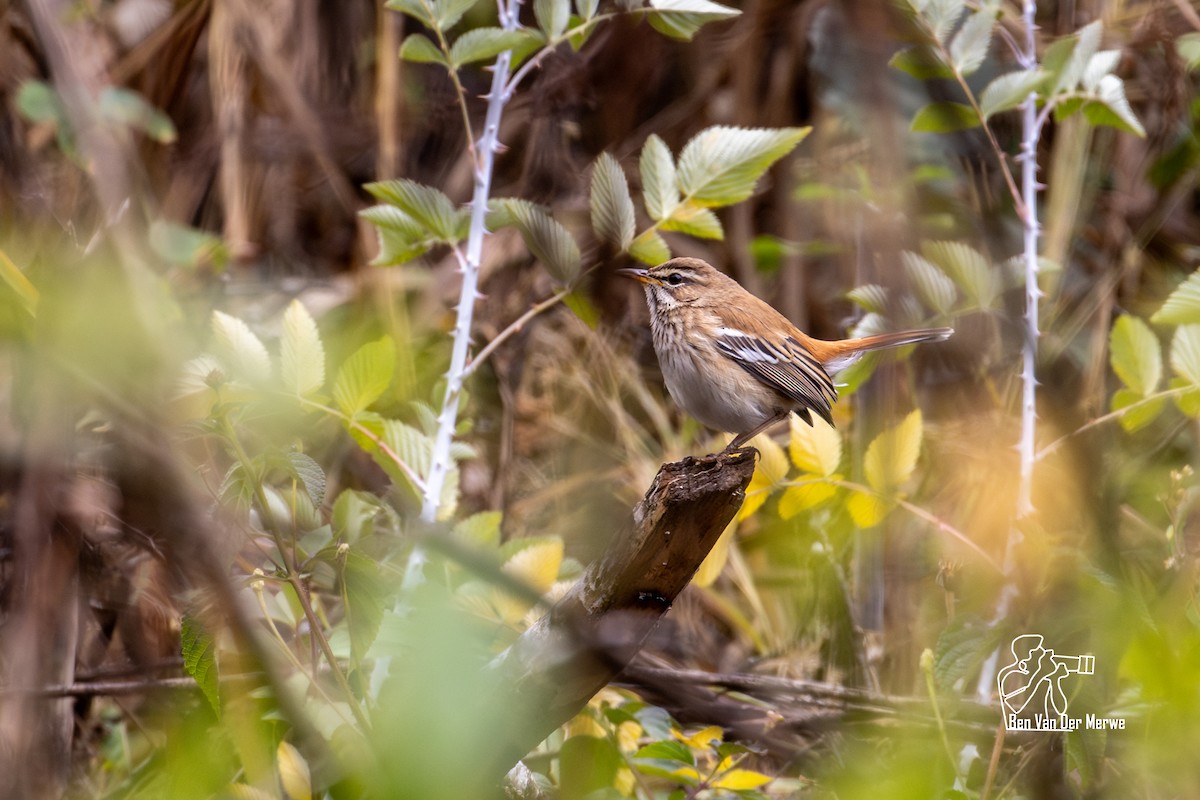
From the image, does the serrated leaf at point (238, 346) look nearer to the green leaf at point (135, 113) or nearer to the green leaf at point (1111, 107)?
the green leaf at point (1111, 107)

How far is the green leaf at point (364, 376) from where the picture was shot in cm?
270

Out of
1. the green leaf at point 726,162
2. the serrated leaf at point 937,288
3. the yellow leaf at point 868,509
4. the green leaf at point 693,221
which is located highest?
the green leaf at point 726,162

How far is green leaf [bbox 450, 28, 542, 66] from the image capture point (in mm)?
2740

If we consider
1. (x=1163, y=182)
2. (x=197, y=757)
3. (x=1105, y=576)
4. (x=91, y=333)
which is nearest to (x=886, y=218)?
(x=1105, y=576)

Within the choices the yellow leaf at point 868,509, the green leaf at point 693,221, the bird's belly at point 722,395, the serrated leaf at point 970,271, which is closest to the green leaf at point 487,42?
the green leaf at point 693,221

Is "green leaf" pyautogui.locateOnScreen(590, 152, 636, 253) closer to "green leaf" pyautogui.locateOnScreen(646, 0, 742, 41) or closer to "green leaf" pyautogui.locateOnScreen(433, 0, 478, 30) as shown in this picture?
"green leaf" pyautogui.locateOnScreen(646, 0, 742, 41)

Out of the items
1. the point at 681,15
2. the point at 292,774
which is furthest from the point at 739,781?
the point at 681,15

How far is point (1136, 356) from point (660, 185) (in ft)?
4.71

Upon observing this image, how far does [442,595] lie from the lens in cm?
92

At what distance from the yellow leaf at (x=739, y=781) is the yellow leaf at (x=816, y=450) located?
883 mm

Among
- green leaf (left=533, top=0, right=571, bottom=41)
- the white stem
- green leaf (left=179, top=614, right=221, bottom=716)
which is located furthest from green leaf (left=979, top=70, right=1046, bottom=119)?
green leaf (left=179, top=614, right=221, bottom=716)

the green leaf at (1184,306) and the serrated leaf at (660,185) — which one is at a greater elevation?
the serrated leaf at (660,185)

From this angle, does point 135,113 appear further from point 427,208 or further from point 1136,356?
point 1136,356

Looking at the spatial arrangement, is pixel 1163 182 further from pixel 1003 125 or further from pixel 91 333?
pixel 91 333
